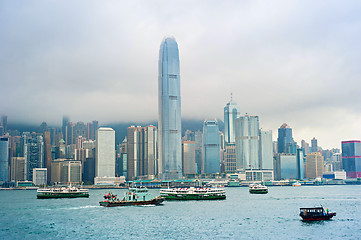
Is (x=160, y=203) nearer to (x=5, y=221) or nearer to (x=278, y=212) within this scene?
(x=278, y=212)

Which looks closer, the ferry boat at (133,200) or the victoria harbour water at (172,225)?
the victoria harbour water at (172,225)

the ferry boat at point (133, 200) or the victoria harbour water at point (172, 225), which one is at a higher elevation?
the ferry boat at point (133, 200)

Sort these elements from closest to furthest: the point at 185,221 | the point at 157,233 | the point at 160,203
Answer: the point at 157,233, the point at 185,221, the point at 160,203

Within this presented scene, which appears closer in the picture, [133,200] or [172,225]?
[172,225]

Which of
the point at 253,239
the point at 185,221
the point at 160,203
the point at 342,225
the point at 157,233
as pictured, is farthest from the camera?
the point at 160,203

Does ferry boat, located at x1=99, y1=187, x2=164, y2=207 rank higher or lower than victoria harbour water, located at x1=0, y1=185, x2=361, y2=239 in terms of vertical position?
higher

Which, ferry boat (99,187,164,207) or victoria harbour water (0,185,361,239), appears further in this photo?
ferry boat (99,187,164,207)

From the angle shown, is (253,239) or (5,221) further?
(5,221)

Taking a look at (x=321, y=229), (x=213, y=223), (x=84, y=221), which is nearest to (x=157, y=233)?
(x=213, y=223)

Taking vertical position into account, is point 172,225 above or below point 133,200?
below
